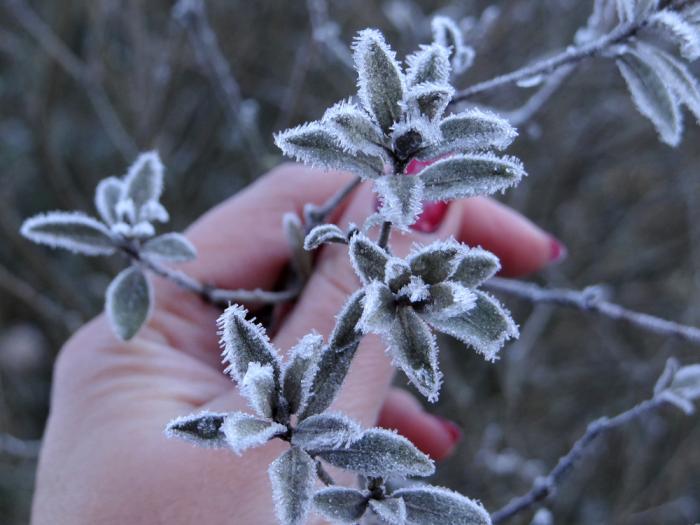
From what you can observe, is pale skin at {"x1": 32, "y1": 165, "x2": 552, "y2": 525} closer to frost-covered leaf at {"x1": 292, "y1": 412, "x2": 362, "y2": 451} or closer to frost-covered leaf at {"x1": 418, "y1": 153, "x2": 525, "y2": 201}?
frost-covered leaf at {"x1": 292, "y1": 412, "x2": 362, "y2": 451}

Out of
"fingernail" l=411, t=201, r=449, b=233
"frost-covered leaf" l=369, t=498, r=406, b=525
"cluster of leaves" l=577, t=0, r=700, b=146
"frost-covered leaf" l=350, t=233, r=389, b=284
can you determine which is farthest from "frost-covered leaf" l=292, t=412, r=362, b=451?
"fingernail" l=411, t=201, r=449, b=233

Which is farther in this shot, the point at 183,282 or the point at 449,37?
the point at 183,282

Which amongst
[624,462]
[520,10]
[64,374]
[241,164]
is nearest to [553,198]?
[520,10]

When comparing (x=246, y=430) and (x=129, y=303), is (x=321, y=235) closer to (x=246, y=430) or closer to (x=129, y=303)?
(x=246, y=430)

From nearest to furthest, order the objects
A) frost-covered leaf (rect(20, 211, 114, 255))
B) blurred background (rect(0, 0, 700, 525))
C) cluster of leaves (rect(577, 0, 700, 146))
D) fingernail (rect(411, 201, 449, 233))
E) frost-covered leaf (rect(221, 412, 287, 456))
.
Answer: frost-covered leaf (rect(221, 412, 287, 456)) < cluster of leaves (rect(577, 0, 700, 146)) < frost-covered leaf (rect(20, 211, 114, 255)) < fingernail (rect(411, 201, 449, 233)) < blurred background (rect(0, 0, 700, 525))

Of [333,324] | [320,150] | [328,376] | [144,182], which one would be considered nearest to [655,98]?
[320,150]

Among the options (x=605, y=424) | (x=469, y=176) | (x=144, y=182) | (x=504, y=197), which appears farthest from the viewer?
(x=504, y=197)
